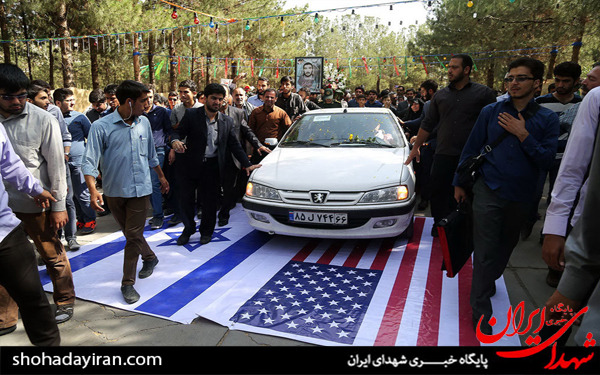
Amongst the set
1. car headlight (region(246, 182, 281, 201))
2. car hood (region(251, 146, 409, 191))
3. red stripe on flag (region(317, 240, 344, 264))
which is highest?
car hood (region(251, 146, 409, 191))

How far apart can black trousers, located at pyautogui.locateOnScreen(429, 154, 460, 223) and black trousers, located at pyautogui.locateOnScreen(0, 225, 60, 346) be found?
12.3 feet

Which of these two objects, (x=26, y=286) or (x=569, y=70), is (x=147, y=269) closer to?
(x=26, y=286)

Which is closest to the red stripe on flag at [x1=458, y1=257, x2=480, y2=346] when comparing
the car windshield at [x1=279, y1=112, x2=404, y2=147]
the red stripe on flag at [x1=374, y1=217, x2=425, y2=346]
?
the red stripe on flag at [x1=374, y1=217, x2=425, y2=346]

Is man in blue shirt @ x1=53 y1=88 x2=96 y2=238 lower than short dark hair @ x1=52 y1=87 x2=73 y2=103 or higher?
lower

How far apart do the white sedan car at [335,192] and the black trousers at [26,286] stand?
7.85 ft

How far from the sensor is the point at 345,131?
535 cm

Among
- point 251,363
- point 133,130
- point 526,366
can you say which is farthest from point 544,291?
point 133,130

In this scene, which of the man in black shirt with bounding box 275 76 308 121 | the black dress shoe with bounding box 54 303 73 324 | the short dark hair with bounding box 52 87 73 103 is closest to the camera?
the black dress shoe with bounding box 54 303 73 324

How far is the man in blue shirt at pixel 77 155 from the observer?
533 cm

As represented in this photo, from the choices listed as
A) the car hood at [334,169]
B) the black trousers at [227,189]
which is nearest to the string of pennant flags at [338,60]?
the car hood at [334,169]

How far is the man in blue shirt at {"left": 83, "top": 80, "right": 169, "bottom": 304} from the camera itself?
3.32 m

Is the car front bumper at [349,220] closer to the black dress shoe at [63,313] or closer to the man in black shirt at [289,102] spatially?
the black dress shoe at [63,313]

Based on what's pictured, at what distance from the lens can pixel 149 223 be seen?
563cm

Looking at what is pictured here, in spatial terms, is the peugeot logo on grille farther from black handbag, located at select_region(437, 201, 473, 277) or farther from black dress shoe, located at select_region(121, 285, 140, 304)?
black dress shoe, located at select_region(121, 285, 140, 304)
